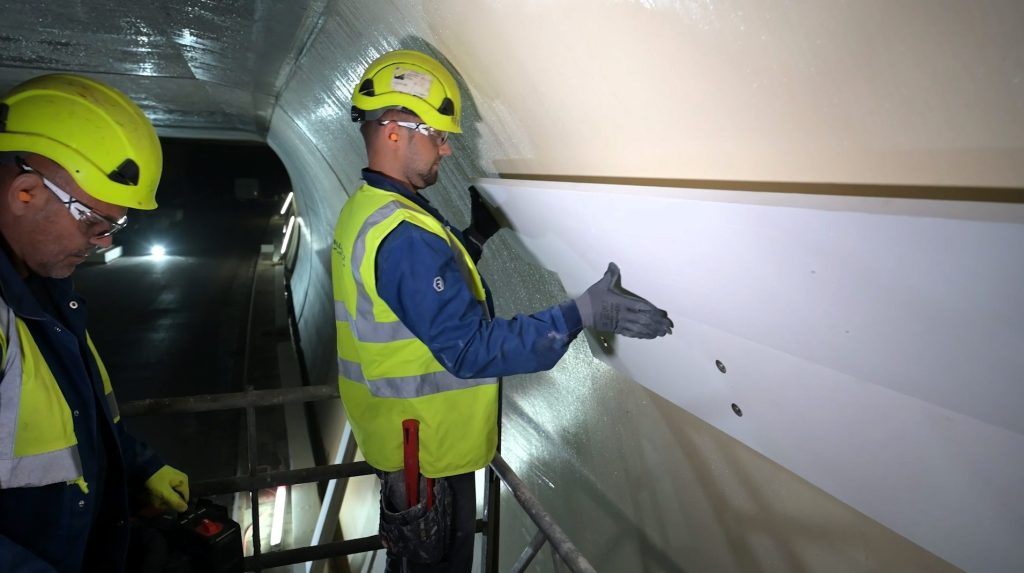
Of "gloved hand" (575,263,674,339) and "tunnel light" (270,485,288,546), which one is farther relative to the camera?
"tunnel light" (270,485,288,546)

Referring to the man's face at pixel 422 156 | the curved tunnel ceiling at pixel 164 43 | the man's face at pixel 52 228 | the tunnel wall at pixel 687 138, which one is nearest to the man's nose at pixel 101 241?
the man's face at pixel 52 228

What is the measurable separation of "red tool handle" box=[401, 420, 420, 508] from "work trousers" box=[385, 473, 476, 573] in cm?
13

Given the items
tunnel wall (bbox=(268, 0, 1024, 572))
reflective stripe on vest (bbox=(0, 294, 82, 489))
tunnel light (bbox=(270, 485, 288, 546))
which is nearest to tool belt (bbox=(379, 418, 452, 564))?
tunnel wall (bbox=(268, 0, 1024, 572))

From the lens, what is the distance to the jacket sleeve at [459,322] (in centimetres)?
175

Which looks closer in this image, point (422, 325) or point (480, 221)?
point (422, 325)

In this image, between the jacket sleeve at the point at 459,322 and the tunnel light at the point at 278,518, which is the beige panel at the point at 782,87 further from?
the tunnel light at the point at 278,518

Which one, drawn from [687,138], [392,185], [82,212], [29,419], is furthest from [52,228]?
[687,138]

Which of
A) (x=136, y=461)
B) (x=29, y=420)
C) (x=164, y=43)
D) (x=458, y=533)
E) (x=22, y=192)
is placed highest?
(x=164, y=43)

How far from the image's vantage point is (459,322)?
69.1 inches

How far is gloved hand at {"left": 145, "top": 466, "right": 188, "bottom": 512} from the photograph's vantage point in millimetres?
2164

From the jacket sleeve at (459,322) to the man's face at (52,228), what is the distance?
750 millimetres

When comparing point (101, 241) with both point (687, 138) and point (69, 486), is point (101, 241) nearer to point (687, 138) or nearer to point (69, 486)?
point (69, 486)

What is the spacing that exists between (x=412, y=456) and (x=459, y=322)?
0.57 metres

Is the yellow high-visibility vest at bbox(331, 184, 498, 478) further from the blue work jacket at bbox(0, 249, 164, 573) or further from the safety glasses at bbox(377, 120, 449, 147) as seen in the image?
the blue work jacket at bbox(0, 249, 164, 573)
